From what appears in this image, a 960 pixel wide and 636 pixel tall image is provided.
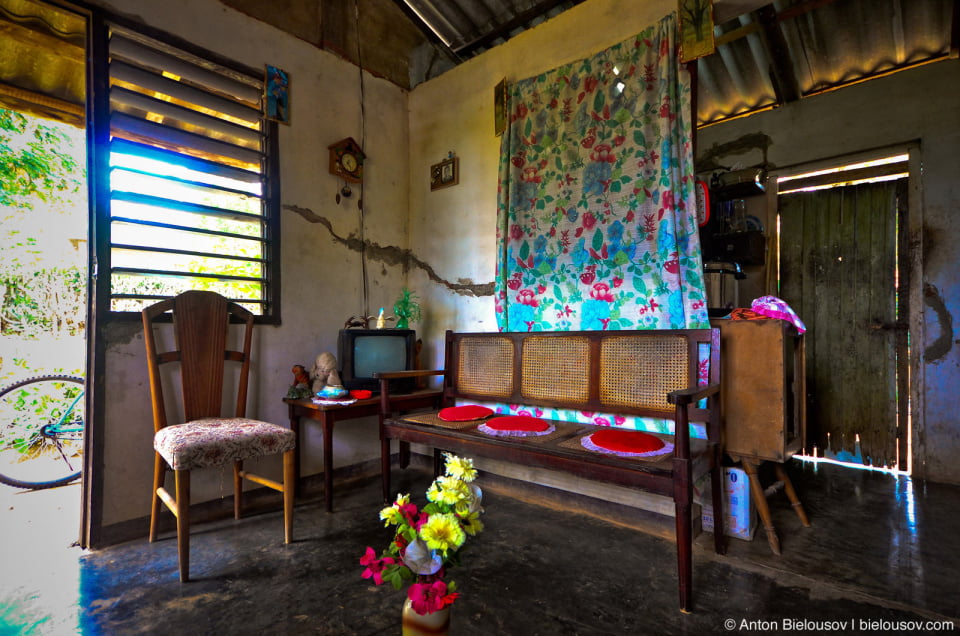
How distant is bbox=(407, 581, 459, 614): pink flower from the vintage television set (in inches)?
81.0

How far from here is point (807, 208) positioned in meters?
4.11

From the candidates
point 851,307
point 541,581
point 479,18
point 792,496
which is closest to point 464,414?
point 541,581

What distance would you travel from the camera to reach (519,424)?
2348 millimetres

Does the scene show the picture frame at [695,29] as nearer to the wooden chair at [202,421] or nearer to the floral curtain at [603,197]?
the floral curtain at [603,197]

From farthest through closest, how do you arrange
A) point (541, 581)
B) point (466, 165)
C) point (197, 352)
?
point (466, 165) < point (197, 352) < point (541, 581)

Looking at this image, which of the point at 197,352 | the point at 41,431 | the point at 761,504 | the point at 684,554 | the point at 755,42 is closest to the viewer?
the point at 684,554

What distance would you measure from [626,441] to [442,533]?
1.17m

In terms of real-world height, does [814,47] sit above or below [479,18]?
below

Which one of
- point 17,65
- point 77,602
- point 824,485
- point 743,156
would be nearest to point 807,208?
point 743,156

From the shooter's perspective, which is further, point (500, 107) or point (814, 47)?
point (814, 47)

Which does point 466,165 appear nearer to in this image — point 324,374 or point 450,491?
point 324,374

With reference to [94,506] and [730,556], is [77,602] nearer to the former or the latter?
[94,506]

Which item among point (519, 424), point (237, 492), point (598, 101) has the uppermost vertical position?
point (598, 101)

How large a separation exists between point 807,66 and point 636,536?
13.6ft
